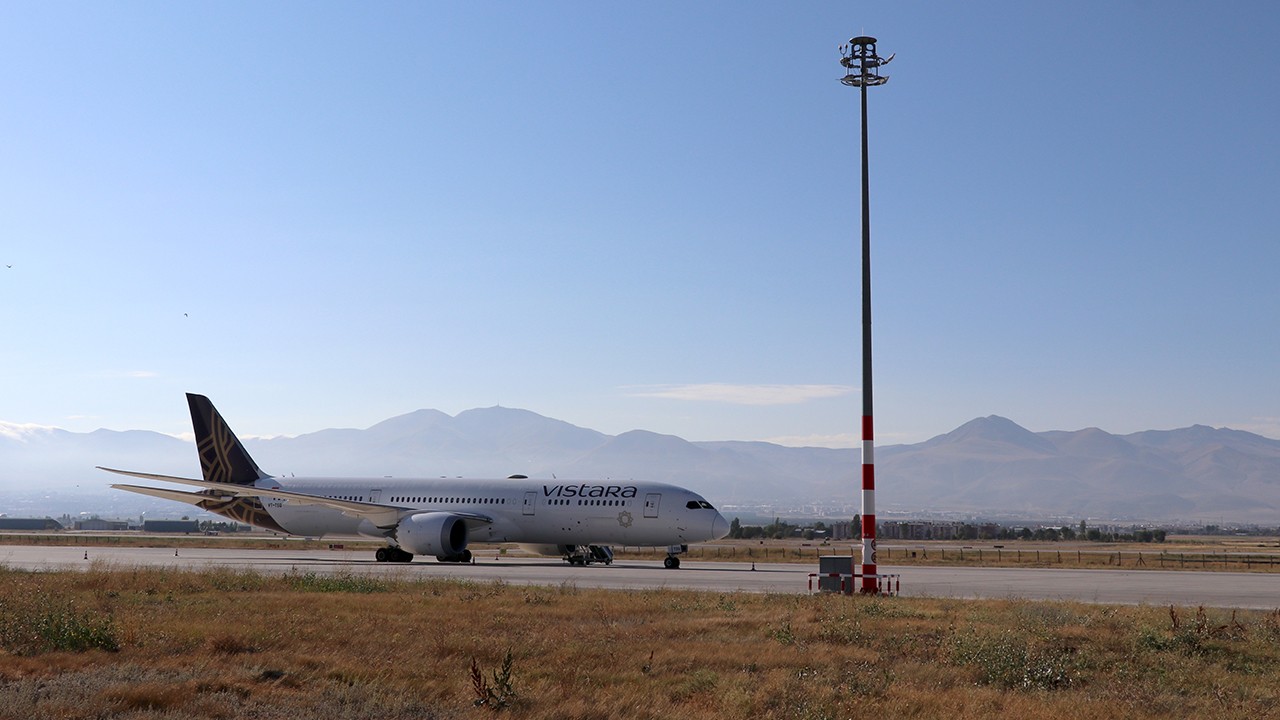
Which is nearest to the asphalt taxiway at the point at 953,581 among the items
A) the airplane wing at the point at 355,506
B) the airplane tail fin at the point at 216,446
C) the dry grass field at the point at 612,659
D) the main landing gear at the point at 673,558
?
the main landing gear at the point at 673,558

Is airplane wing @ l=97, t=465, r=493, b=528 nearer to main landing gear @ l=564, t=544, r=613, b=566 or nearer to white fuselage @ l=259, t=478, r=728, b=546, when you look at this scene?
white fuselage @ l=259, t=478, r=728, b=546

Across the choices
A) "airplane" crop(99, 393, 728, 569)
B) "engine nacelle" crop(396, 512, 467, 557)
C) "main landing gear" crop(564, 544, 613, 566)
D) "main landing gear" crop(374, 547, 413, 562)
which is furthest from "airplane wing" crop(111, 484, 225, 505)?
"main landing gear" crop(564, 544, 613, 566)

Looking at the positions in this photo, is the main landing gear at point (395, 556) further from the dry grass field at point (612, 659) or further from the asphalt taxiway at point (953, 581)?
the dry grass field at point (612, 659)

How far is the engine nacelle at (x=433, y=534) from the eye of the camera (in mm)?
50719

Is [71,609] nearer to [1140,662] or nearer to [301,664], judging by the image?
[301,664]

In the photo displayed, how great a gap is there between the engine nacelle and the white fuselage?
0.87 m

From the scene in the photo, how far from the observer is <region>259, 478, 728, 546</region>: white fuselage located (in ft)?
163

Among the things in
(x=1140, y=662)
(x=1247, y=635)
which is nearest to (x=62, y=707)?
(x=1140, y=662)

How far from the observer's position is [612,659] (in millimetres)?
16625

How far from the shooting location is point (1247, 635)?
21.0 metres

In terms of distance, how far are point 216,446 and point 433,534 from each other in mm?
16003

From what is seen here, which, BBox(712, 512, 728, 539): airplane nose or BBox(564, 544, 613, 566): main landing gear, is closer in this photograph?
BBox(712, 512, 728, 539): airplane nose

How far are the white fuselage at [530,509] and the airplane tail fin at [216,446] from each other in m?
1.44

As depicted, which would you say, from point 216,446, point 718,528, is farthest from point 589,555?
point 216,446
